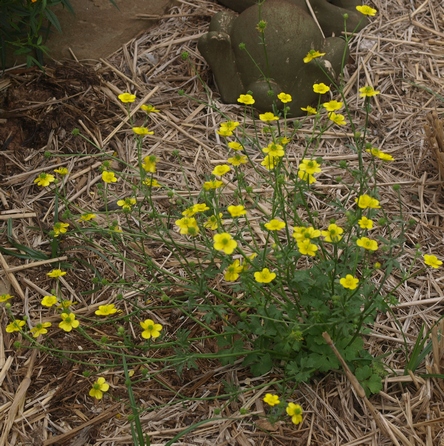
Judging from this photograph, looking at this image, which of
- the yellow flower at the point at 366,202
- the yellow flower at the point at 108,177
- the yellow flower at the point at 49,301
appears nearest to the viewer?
the yellow flower at the point at 366,202

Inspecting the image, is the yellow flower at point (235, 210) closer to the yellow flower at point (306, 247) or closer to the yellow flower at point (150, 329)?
the yellow flower at point (306, 247)

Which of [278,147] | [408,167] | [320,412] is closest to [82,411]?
[320,412]

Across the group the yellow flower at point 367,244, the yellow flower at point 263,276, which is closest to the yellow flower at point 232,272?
the yellow flower at point 263,276

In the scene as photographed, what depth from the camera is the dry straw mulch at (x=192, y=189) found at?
74.3 inches

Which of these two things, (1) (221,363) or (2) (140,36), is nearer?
(1) (221,363)

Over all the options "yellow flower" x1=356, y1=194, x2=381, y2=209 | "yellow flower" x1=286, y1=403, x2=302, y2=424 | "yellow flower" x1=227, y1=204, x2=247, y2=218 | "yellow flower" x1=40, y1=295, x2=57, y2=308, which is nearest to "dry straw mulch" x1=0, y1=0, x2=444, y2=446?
"yellow flower" x1=286, y1=403, x2=302, y2=424

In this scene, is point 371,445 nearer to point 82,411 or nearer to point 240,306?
point 240,306

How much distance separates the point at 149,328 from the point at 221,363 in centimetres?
35

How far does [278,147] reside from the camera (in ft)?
6.09

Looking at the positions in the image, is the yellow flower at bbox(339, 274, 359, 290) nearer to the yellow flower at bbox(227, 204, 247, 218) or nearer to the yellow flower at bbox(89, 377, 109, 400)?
the yellow flower at bbox(227, 204, 247, 218)

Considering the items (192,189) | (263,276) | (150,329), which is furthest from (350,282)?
(192,189)

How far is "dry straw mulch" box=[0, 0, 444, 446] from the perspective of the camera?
1888 millimetres

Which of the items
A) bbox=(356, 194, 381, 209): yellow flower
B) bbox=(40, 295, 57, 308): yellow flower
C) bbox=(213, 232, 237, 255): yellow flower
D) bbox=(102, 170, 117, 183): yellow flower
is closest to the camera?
bbox=(213, 232, 237, 255): yellow flower

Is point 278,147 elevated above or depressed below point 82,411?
above
